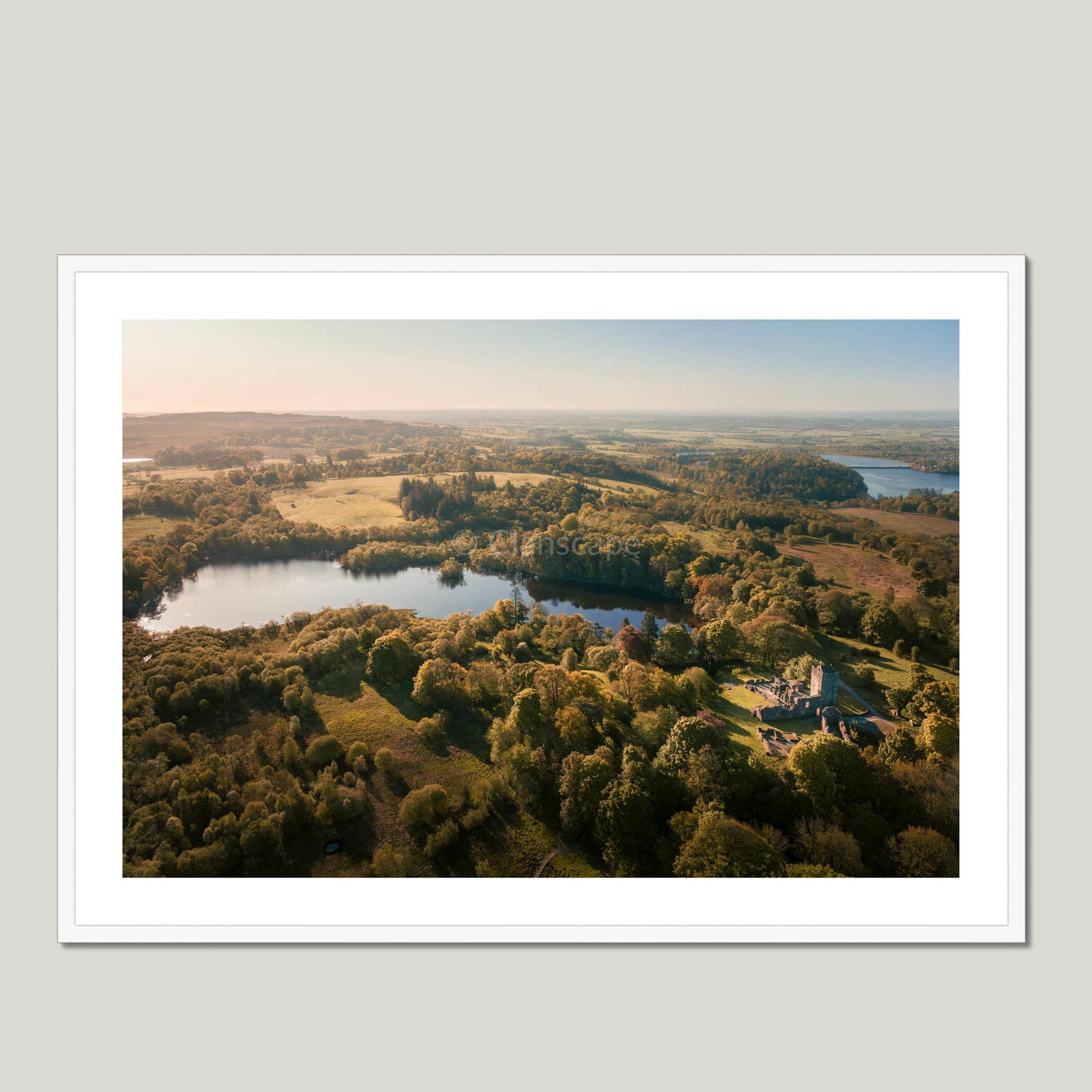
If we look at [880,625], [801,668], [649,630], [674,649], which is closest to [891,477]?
[880,625]

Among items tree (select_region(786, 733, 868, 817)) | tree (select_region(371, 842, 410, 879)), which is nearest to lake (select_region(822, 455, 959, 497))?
tree (select_region(786, 733, 868, 817))

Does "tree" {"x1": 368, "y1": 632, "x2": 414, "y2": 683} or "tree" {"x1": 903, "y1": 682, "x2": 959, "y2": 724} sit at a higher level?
"tree" {"x1": 368, "y1": 632, "x2": 414, "y2": 683}

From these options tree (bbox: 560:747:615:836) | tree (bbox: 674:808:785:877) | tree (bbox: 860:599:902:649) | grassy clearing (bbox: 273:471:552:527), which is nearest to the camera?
tree (bbox: 674:808:785:877)

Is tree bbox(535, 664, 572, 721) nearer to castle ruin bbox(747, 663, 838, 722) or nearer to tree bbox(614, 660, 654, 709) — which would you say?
tree bbox(614, 660, 654, 709)

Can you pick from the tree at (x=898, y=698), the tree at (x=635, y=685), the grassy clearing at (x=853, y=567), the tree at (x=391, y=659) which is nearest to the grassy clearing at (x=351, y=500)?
the tree at (x=391, y=659)

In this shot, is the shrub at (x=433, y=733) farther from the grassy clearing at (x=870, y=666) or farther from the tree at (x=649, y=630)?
the grassy clearing at (x=870, y=666)

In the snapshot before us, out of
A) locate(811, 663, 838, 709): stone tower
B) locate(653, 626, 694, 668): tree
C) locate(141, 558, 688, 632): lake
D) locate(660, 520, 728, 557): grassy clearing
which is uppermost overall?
locate(660, 520, 728, 557): grassy clearing
